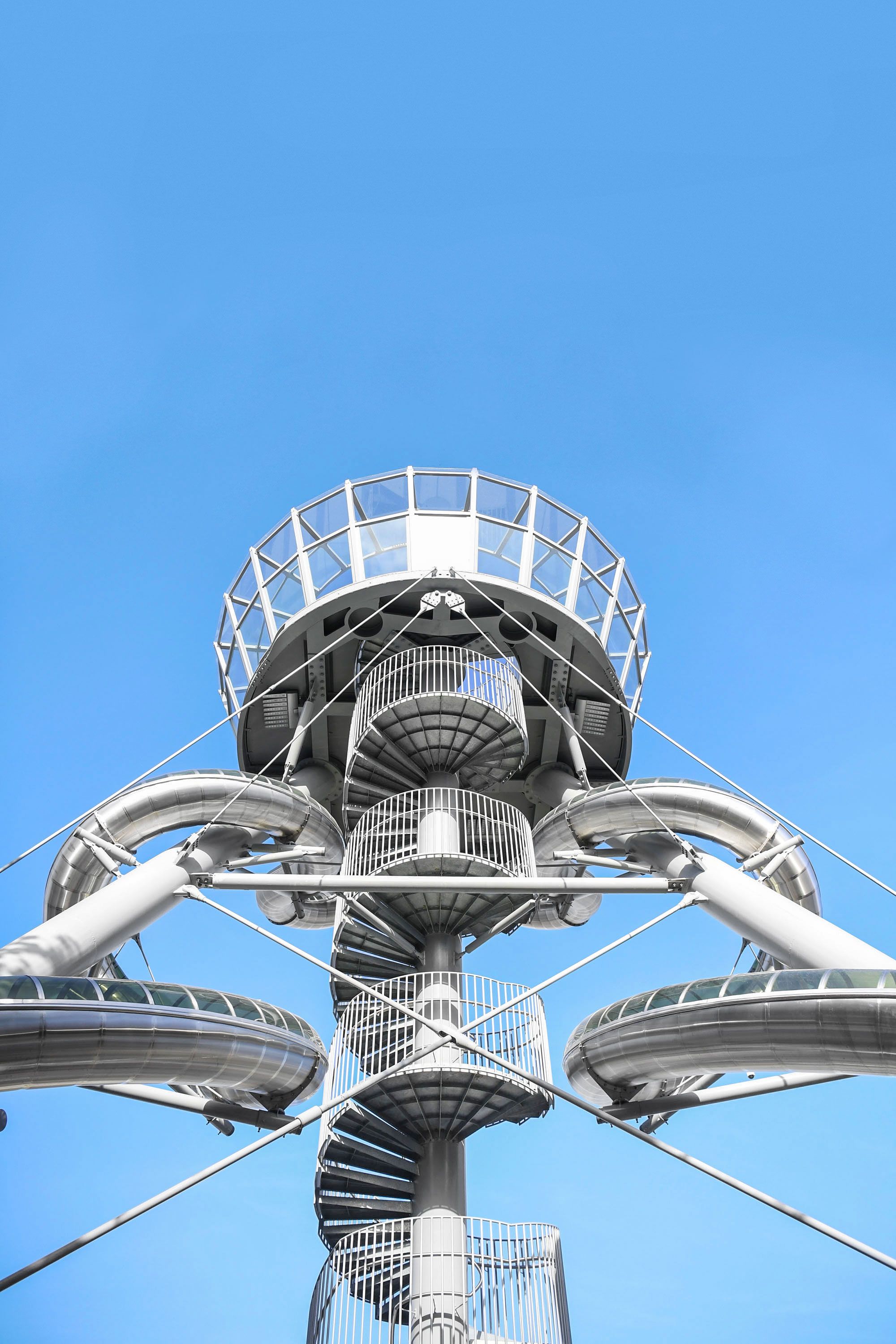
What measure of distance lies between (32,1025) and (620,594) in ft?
48.5

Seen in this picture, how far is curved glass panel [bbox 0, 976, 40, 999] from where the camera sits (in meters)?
8.41

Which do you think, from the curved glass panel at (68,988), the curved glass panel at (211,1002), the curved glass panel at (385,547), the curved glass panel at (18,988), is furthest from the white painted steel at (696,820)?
the curved glass panel at (18,988)

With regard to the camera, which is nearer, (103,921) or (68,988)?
(68,988)

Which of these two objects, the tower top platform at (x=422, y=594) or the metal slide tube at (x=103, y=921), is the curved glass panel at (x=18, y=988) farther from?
the tower top platform at (x=422, y=594)

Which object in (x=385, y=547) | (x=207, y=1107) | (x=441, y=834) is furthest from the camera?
(x=385, y=547)

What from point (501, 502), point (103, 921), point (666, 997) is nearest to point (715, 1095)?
point (666, 997)

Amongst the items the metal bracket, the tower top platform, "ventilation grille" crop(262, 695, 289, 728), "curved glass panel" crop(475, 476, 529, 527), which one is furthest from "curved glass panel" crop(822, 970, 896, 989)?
"ventilation grille" crop(262, 695, 289, 728)

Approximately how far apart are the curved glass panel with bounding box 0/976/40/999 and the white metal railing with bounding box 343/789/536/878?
620 cm

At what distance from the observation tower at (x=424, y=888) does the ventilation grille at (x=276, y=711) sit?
10 cm

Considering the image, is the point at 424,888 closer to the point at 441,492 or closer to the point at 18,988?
the point at 18,988

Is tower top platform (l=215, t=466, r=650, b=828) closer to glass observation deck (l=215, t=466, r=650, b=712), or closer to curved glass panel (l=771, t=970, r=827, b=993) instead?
glass observation deck (l=215, t=466, r=650, b=712)

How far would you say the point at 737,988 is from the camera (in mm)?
10445

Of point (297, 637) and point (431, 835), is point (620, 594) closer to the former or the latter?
point (297, 637)

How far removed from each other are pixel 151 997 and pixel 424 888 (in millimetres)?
2896
